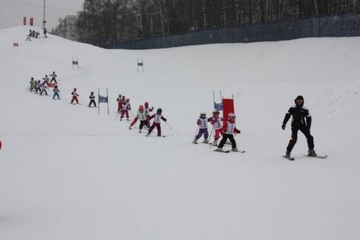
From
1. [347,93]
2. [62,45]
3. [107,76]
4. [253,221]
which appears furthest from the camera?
[62,45]

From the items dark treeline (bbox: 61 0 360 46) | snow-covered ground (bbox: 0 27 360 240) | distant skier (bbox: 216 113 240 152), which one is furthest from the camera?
dark treeline (bbox: 61 0 360 46)

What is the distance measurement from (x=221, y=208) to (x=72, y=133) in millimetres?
10451

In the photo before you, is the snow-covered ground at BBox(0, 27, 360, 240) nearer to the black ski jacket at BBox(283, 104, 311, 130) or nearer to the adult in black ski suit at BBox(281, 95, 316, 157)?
the adult in black ski suit at BBox(281, 95, 316, 157)

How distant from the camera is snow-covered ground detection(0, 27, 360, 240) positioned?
17.4 feet

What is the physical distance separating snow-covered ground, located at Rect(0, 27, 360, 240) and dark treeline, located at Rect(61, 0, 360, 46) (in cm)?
1832

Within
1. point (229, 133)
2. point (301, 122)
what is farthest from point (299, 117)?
point (229, 133)

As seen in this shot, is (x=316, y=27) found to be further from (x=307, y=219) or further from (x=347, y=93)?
(x=307, y=219)

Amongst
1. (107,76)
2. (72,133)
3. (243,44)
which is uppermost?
(243,44)

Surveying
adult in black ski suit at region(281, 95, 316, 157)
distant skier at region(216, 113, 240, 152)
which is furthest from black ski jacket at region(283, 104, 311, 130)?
distant skier at region(216, 113, 240, 152)

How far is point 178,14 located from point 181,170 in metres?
51.6

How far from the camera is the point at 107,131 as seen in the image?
52.2 ft

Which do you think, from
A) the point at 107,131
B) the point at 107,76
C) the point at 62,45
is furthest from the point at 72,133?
the point at 62,45

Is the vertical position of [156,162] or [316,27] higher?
[316,27]

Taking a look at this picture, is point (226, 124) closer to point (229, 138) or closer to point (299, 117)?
point (229, 138)
